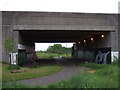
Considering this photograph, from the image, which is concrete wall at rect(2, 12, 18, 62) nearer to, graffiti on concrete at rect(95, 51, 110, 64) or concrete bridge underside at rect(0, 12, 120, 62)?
concrete bridge underside at rect(0, 12, 120, 62)

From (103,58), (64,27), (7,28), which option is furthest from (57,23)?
(103,58)

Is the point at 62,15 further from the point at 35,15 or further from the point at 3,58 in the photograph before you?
the point at 3,58

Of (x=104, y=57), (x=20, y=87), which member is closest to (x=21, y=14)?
(x=104, y=57)

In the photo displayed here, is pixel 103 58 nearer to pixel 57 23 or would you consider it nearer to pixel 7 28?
pixel 57 23

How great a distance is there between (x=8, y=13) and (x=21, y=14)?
55.8 inches

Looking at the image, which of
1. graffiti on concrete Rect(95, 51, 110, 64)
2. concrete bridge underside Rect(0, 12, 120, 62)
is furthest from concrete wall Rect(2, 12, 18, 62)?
graffiti on concrete Rect(95, 51, 110, 64)

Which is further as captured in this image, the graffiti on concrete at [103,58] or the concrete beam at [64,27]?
the graffiti on concrete at [103,58]

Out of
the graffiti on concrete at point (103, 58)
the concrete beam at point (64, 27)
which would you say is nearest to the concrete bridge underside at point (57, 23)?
the concrete beam at point (64, 27)

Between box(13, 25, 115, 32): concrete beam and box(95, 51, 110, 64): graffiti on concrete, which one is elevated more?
box(13, 25, 115, 32): concrete beam

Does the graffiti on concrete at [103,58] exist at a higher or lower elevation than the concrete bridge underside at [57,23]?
lower

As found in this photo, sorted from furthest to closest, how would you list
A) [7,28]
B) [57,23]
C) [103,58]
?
1. [103,58]
2. [57,23]
3. [7,28]

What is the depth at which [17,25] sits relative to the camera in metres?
23.8

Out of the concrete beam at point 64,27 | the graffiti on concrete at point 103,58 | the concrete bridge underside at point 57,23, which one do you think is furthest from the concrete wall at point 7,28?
the graffiti on concrete at point 103,58

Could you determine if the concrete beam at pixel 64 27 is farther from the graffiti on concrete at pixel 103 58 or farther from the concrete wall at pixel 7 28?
the graffiti on concrete at pixel 103 58
